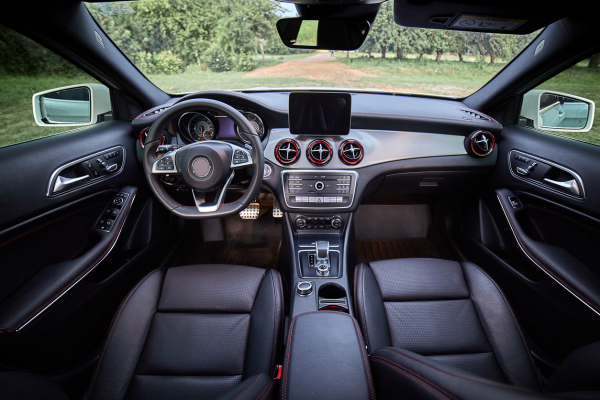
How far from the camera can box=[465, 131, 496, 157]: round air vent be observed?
226cm

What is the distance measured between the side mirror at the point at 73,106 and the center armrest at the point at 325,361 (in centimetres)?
196

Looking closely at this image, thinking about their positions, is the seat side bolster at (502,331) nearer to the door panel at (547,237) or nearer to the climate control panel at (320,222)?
the door panel at (547,237)

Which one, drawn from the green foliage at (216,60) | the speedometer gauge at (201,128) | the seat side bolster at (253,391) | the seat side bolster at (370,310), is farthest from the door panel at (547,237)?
the green foliage at (216,60)

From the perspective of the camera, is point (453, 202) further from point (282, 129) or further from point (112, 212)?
point (112, 212)

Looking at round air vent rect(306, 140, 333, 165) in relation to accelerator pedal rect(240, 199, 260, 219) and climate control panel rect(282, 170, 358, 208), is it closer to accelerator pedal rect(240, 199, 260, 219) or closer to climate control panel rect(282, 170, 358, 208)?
climate control panel rect(282, 170, 358, 208)

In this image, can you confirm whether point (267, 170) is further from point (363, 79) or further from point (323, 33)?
point (363, 79)

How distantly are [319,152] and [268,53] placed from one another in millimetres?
1147

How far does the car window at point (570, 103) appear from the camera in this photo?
189 centimetres

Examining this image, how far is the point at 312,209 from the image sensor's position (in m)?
2.31

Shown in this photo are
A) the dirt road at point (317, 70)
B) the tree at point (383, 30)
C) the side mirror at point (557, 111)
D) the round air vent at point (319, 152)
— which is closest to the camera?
the tree at point (383, 30)

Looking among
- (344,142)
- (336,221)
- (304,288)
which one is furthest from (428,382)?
(344,142)

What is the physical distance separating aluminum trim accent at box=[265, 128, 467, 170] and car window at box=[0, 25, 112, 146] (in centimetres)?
126

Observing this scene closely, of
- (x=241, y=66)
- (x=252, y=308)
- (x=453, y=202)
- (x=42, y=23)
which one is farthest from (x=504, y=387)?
(x=241, y=66)

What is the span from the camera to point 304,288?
1.81 meters
